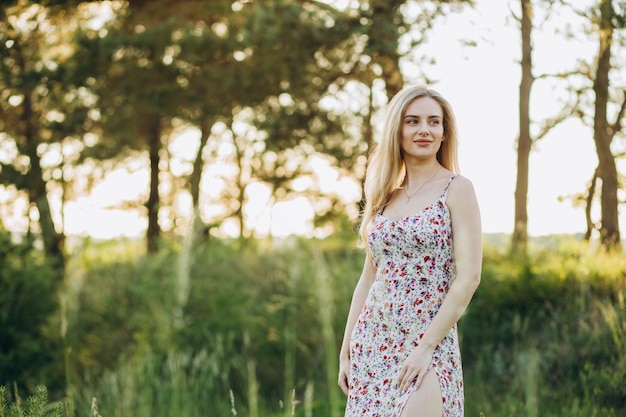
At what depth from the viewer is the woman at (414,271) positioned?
9.23 ft

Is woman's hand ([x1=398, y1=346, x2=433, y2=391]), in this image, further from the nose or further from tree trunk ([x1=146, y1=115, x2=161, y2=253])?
tree trunk ([x1=146, y1=115, x2=161, y2=253])

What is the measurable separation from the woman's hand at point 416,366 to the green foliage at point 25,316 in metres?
5.98

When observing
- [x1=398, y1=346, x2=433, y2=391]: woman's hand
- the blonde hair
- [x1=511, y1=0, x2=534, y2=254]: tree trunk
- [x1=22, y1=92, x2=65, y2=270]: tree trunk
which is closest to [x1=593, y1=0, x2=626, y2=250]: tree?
[x1=511, y1=0, x2=534, y2=254]: tree trunk

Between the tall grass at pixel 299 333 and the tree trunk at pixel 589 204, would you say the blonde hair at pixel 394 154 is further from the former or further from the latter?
the tree trunk at pixel 589 204

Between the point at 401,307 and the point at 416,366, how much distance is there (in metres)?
0.28

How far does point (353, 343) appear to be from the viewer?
125 inches

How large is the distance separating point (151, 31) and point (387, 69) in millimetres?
4984

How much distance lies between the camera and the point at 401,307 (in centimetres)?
300

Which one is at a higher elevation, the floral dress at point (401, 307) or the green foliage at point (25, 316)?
the floral dress at point (401, 307)

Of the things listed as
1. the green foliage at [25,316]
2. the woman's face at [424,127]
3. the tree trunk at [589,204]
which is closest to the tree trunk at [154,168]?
the green foliage at [25,316]

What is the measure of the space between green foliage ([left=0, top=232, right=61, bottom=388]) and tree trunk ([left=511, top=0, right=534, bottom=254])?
6.13 metres

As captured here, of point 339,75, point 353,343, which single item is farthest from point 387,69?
point 353,343

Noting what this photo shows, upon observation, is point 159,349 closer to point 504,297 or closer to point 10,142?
point 504,297

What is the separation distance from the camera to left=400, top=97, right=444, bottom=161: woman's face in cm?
308
